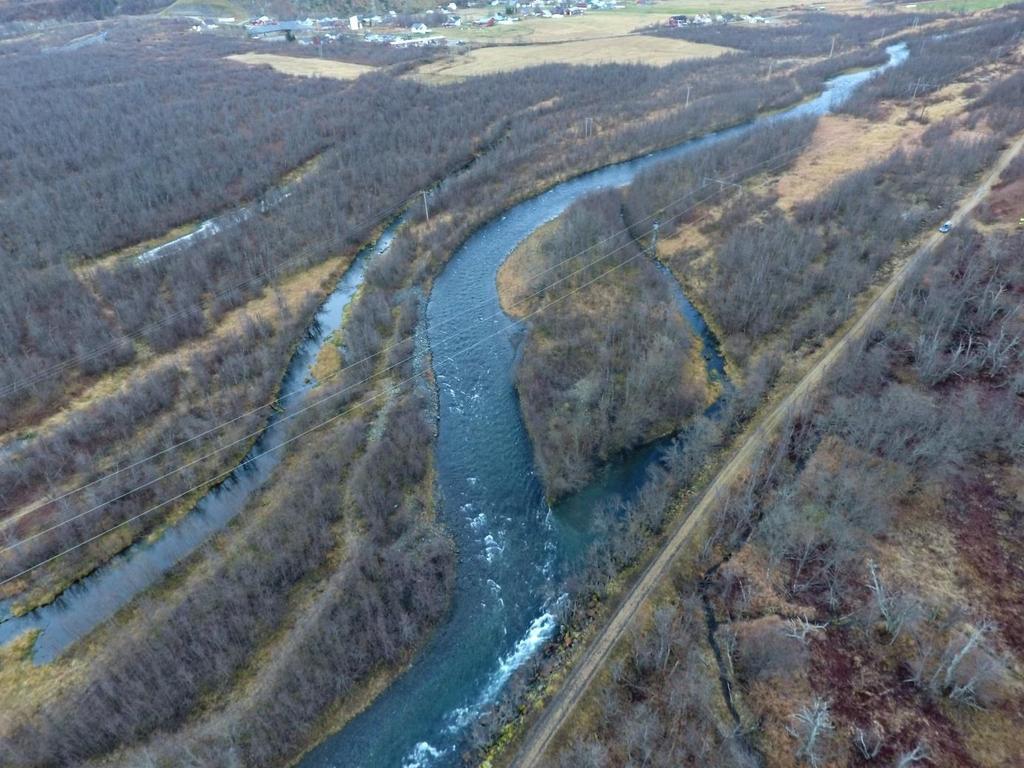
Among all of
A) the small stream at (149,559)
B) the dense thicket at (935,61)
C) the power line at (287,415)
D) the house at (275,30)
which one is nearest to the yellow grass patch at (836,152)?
the dense thicket at (935,61)

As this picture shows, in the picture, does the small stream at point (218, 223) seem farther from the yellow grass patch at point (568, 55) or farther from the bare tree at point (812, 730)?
the bare tree at point (812, 730)

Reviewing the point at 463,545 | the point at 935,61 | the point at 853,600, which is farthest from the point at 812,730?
the point at 935,61

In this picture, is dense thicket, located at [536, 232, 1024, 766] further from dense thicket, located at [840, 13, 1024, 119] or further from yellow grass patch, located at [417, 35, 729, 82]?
yellow grass patch, located at [417, 35, 729, 82]

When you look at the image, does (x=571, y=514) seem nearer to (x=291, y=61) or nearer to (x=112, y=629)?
(x=112, y=629)

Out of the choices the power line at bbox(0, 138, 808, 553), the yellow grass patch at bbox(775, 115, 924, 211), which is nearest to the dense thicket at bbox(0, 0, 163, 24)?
the power line at bbox(0, 138, 808, 553)

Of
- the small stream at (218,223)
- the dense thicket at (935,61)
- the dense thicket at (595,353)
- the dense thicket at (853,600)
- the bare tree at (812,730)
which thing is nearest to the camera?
the bare tree at (812,730)

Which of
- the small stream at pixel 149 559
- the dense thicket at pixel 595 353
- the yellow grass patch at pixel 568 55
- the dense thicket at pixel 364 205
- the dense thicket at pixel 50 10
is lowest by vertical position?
the small stream at pixel 149 559
